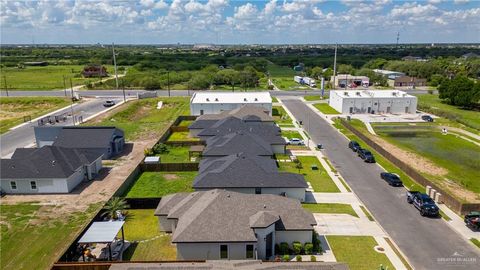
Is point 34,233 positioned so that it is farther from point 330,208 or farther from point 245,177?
point 330,208

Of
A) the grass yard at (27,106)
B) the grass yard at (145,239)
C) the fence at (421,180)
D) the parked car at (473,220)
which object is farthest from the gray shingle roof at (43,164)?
the grass yard at (27,106)

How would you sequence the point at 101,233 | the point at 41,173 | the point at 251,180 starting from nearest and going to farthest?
the point at 101,233, the point at 251,180, the point at 41,173

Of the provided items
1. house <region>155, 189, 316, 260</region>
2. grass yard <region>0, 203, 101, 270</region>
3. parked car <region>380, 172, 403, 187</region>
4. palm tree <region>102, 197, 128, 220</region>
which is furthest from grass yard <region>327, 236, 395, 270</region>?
grass yard <region>0, 203, 101, 270</region>

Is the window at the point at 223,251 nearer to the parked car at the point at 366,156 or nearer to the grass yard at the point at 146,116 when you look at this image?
the parked car at the point at 366,156

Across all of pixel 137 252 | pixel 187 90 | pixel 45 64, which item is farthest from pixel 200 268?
pixel 45 64

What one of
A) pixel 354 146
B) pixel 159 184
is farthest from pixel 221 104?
pixel 159 184

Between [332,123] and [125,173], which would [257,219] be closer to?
[125,173]

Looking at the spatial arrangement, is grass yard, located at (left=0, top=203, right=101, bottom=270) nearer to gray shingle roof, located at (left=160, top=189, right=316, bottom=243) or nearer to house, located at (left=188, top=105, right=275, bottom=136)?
gray shingle roof, located at (left=160, top=189, right=316, bottom=243)
